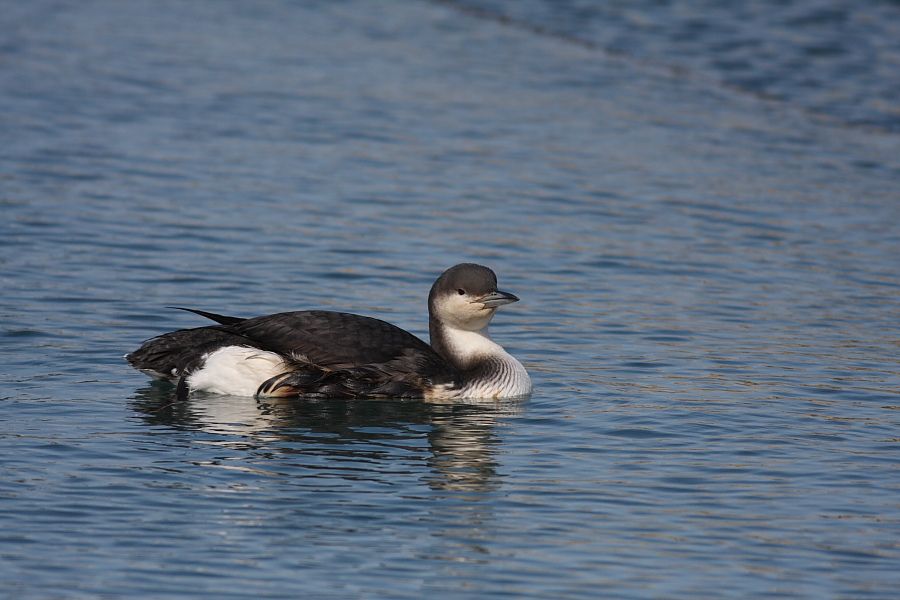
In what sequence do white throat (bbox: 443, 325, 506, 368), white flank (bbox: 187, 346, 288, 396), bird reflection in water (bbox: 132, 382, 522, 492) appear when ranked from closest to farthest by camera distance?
bird reflection in water (bbox: 132, 382, 522, 492) → white flank (bbox: 187, 346, 288, 396) → white throat (bbox: 443, 325, 506, 368)

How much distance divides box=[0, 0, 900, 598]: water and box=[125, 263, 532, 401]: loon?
0.48 feet

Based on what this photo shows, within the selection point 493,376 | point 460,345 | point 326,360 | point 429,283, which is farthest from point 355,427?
point 429,283

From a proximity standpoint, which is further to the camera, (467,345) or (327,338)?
(467,345)

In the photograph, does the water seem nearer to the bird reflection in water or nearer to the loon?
→ the bird reflection in water

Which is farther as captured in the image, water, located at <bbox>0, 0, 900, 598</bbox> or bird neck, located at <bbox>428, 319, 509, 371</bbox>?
bird neck, located at <bbox>428, 319, 509, 371</bbox>

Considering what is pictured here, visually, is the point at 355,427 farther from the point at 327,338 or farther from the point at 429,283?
the point at 429,283

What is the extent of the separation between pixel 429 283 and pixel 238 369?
10.7 feet

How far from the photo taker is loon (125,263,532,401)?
31.8ft

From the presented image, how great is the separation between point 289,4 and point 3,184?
12.0 m

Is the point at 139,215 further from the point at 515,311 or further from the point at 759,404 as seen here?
the point at 759,404

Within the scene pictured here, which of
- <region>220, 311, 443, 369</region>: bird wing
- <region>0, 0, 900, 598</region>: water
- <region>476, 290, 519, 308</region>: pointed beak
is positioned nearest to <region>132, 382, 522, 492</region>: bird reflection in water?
<region>0, 0, 900, 598</region>: water

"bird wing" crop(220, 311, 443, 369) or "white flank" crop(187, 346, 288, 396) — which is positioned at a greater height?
"bird wing" crop(220, 311, 443, 369)

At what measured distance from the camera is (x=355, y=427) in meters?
9.25

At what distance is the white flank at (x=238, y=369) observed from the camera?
9.70 m
